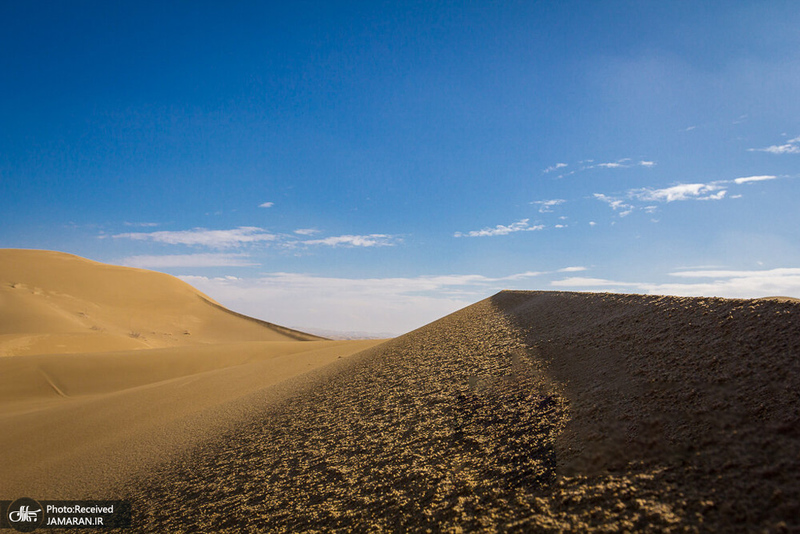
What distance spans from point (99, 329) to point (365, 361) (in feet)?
74.4

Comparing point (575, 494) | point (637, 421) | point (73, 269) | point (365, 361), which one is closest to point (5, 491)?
point (365, 361)

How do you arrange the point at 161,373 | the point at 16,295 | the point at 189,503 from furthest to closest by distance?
the point at 16,295 < the point at 161,373 < the point at 189,503

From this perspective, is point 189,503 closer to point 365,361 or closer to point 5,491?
point 5,491

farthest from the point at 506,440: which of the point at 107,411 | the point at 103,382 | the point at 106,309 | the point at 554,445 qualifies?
the point at 106,309

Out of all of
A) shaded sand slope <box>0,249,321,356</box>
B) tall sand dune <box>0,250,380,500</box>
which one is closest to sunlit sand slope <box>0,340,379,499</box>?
tall sand dune <box>0,250,380,500</box>

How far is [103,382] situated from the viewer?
40.4 ft

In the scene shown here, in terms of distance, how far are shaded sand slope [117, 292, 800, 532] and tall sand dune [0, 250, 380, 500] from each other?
138 cm

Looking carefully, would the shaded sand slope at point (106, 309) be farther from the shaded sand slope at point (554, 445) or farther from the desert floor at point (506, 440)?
the shaded sand slope at point (554, 445)

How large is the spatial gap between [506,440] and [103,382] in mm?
13716

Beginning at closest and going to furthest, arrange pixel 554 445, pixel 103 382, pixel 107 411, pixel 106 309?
1. pixel 554 445
2. pixel 107 411
3. pixel 103 382
4. pixel 106 309

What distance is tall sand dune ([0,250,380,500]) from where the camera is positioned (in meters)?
5.73

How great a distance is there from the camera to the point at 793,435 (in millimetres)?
2211

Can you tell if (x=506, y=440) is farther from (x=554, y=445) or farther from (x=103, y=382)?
(x=103, y=382)

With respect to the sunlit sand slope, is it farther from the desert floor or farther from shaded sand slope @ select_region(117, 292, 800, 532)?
shaded sand slope @ select_region(117, 292, 800, 532)
